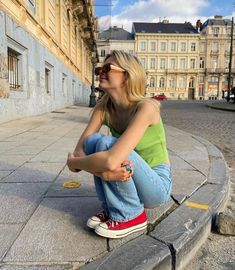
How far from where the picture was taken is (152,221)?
2.34 metres

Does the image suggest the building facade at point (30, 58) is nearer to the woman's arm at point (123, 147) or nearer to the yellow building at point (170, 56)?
the woman's arm at point (123, 147)

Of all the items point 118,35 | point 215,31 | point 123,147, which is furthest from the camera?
point 215,31

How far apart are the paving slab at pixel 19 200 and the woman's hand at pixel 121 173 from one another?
35.3 inches

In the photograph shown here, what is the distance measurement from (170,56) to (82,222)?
70.4 m

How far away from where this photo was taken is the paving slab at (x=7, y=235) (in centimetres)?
193

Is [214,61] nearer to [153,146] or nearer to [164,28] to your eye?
[164,28]

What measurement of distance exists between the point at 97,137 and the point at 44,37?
40.4ft

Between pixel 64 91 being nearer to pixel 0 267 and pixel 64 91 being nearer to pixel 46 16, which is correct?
pixel 46 16

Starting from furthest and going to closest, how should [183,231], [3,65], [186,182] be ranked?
[3,65] < [186,182] < [183,231]

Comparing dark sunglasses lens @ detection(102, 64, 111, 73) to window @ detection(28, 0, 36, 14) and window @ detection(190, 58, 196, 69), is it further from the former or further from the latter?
window @ detection(190, 58, 196, 69)

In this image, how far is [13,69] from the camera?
9828 millimetres

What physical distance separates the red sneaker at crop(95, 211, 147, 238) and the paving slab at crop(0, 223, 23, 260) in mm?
588

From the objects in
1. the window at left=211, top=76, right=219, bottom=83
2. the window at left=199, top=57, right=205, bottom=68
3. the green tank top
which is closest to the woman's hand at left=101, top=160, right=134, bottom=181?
the green tank top

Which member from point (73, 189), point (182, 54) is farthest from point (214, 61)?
point (73, 189)
